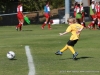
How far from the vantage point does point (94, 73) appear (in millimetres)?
12562

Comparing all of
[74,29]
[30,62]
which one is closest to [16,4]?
[74,29]

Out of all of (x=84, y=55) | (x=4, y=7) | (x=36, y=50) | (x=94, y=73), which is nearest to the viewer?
(x=94, y=73)

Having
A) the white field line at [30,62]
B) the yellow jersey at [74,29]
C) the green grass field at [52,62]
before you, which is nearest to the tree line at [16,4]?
the green grass field at [52,62]

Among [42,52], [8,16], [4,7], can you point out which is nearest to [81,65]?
[42,52]

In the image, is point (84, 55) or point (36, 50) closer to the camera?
point (84, 55)

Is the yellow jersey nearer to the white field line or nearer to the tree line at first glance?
the white field line

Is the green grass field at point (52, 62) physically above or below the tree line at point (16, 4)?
above

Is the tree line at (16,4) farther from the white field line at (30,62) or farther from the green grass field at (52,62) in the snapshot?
the white field line at (30,62)

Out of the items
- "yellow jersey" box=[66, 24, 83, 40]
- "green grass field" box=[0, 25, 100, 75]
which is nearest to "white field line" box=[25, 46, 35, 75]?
"green grass field" box=[0, 25, 100, 75]

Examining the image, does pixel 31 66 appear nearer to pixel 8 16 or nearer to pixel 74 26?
pixel 74 26

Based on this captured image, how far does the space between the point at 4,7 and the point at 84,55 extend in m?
39.2

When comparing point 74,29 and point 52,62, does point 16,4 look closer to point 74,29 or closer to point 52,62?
point 74,29

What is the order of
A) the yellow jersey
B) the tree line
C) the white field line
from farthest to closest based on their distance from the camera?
the tree line < the yellow jersey < the white field line

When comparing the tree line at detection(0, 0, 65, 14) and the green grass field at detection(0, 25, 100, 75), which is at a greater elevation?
the green grass field at detection(0, 25, 100, 75)
